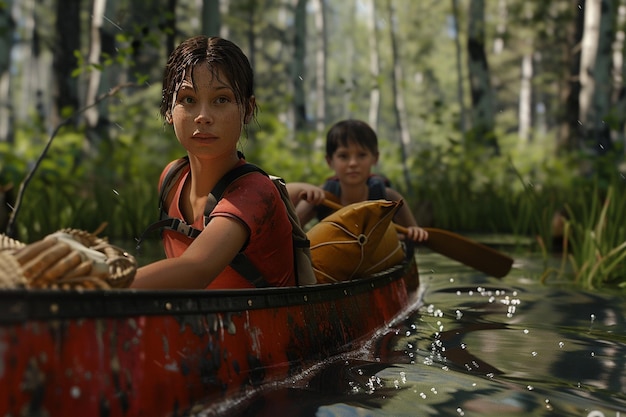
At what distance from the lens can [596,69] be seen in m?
11.6

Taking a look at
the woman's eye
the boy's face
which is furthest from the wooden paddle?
the woman's eye

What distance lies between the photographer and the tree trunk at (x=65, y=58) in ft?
41.7

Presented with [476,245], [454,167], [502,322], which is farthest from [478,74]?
[502,322]

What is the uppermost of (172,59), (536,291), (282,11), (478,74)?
(282,11)

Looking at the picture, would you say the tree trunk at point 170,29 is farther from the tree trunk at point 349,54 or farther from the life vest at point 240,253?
the tree trunk at point 349,54

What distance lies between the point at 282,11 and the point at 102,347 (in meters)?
35.0

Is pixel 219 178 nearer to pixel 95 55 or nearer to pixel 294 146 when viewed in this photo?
pixel 95 55

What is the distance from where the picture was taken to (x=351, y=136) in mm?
6152

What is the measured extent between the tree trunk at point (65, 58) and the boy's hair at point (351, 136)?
7.26 meters

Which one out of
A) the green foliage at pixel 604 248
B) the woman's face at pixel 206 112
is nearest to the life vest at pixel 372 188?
the green foliage at pixel 604 248

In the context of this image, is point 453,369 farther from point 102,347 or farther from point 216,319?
point 102,347

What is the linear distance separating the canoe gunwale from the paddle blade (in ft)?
11.1

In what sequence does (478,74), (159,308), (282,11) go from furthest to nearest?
(282,11) < (478,74) < (159,308)

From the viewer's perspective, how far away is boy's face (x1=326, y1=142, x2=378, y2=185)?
613 centimetres
